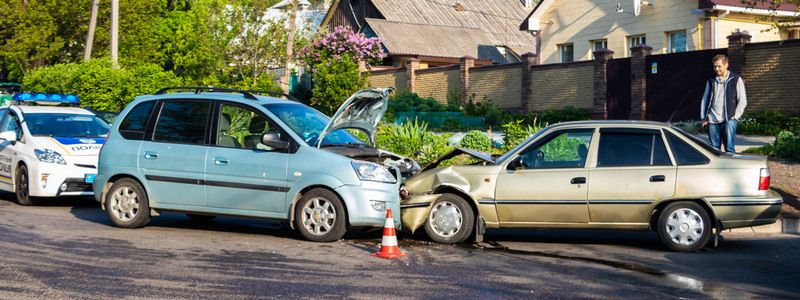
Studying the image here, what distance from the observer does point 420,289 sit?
763 cm

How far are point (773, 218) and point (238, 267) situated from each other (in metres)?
5.54

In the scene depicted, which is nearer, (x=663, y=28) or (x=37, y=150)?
(x=37, y=150)

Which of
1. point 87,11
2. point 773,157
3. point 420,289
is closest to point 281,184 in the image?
point 420,289

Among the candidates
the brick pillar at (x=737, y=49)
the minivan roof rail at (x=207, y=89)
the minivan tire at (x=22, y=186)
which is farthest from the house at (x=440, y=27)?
the minivan roof rail at (x=207, y=89)

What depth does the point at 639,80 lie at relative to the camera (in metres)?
27.0

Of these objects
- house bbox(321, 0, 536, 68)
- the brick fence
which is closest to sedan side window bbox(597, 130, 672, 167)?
the brick fence

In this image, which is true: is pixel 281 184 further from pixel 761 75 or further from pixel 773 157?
pixel 761 75

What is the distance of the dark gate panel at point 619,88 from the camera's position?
27609 millimetres

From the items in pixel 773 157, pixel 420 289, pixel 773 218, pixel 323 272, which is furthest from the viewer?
pixel 773 157

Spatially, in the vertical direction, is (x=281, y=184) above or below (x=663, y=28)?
below

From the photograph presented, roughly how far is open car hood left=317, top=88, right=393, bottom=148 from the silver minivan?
0.05ft

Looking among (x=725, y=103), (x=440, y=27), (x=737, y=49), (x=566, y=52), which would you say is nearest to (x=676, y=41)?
(x=566, y=52)

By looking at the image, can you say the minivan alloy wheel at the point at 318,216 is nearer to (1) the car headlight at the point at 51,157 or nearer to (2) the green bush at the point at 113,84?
(1) the car headlight at the point at 51,157

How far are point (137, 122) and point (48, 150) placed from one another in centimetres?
308
